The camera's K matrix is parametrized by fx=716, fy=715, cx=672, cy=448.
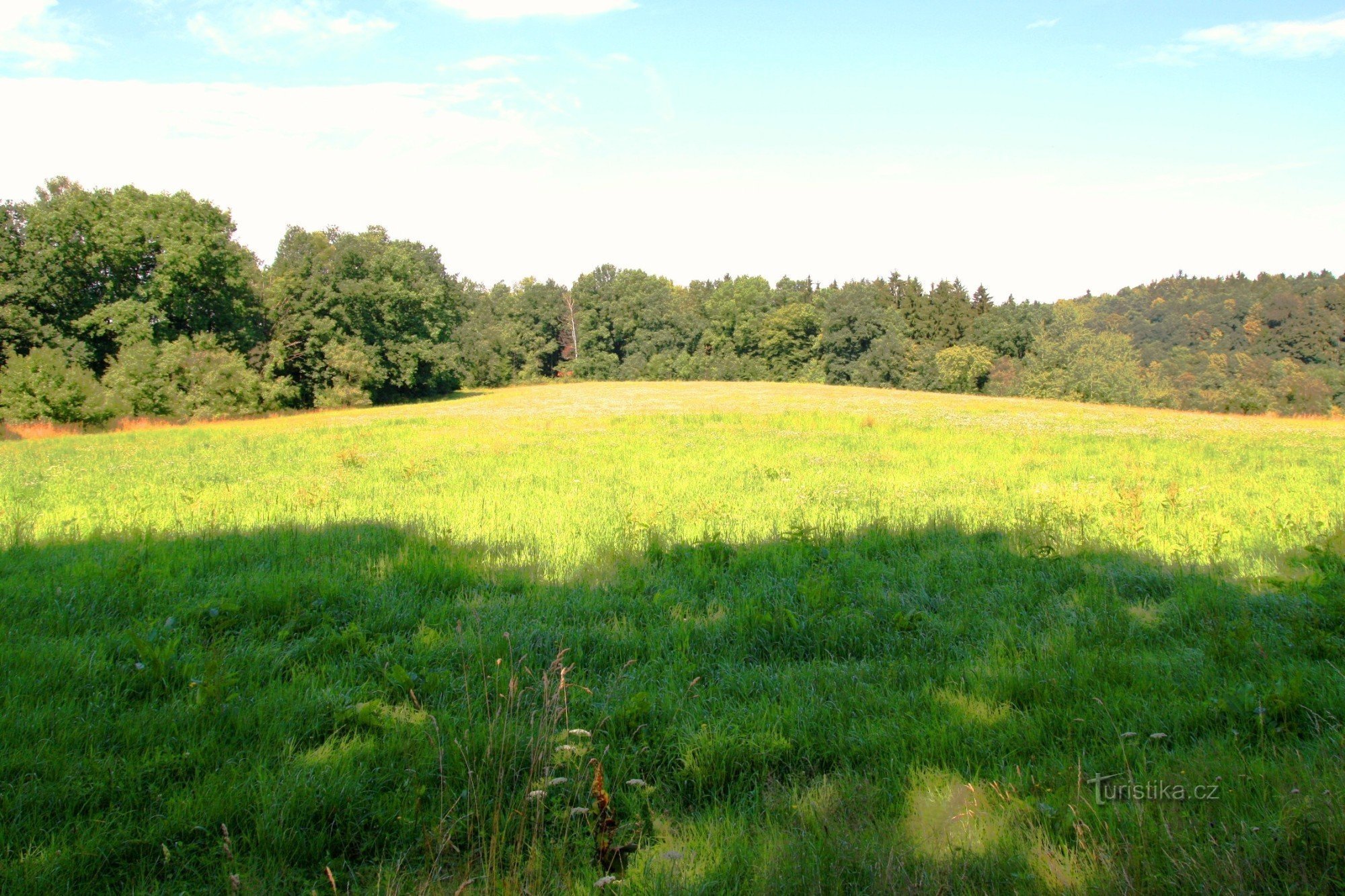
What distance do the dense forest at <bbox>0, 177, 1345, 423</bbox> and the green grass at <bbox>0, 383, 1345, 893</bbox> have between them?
3441 cm

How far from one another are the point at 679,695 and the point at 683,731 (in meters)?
0.50

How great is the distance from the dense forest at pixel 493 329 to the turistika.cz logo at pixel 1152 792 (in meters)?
40.8

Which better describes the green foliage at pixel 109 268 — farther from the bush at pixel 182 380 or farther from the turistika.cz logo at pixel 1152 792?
the turistika.cz logo at pixel 1152 792

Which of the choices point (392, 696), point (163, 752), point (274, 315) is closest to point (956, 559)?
point (392, 696)

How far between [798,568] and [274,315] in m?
48.7

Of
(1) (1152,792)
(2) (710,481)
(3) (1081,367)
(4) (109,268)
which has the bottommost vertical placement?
(2) (710,481)

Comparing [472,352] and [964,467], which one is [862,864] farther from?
[472,352]

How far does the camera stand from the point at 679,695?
4.39m

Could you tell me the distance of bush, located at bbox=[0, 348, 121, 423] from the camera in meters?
31.2

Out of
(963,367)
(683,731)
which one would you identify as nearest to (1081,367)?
(963,367)

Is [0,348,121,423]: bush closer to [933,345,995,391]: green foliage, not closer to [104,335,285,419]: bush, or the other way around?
[104,335,285,419]: bush

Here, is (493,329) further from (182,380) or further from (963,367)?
(963,367)

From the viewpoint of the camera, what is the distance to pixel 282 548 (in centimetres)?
774

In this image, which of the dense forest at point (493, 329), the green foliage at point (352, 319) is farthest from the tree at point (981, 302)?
the green foliage at point (352, 319)
